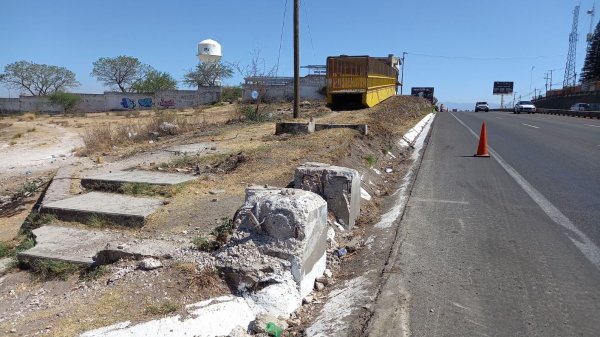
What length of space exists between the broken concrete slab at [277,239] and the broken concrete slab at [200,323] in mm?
270

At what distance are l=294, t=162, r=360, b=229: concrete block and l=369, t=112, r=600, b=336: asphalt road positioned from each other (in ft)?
2.50

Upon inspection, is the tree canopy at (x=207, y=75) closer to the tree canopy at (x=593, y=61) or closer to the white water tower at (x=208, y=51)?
the white water tower at (x=208, y=51)

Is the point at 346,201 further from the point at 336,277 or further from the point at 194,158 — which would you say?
the point at 194,158

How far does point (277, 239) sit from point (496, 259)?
7.69 feet

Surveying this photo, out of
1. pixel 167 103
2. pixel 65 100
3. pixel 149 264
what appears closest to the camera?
pixel 149 264

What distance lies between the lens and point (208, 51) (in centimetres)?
7150

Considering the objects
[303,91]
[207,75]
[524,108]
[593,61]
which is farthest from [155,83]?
[593,61]

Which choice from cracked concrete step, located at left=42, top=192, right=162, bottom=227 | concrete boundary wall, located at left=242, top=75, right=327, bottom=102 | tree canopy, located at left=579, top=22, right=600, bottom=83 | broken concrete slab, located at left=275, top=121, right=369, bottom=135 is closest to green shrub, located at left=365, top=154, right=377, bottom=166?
broken concrete slab, located at left=275, top=121, right=369, bottom=135

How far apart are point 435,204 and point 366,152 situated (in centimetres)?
387

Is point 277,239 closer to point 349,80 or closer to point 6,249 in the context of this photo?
point 6,249

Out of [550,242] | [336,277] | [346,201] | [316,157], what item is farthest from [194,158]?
[550,242]

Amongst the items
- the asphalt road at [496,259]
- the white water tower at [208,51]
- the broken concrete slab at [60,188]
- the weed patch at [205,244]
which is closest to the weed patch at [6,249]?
the broken concrete slab at [60,188]

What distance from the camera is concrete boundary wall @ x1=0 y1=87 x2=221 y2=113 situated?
57156mm

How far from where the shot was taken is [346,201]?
19.0 ft
